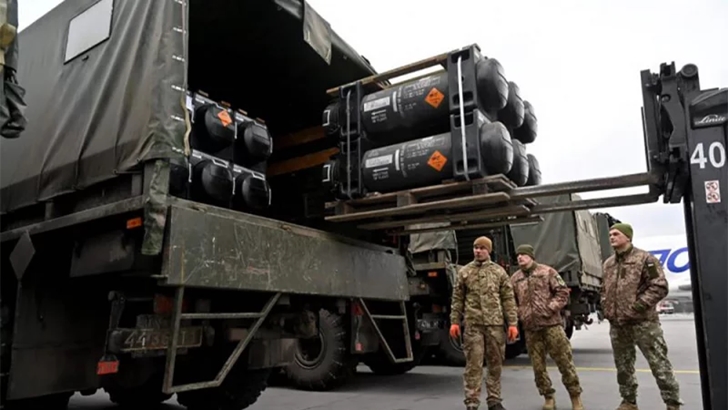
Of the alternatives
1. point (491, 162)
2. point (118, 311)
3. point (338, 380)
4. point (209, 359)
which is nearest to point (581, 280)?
point (338, 380)

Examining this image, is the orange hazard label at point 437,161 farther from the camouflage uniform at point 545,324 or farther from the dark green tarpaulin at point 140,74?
the camouflage uniform at point 545,324

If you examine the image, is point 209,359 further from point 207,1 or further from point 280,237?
point 207,1

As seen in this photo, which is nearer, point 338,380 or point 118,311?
Answer: point 118,311

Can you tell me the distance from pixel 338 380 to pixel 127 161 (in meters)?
4.35

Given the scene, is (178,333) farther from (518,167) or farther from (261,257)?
(518,167)

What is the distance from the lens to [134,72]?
3.59 m

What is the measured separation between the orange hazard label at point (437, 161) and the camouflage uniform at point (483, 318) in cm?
177

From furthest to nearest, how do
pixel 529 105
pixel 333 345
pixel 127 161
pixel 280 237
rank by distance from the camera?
1. pixel 333 345
2. pixel 529 105
3. pixel 280 237
4. pixel 127 161

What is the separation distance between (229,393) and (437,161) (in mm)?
2570

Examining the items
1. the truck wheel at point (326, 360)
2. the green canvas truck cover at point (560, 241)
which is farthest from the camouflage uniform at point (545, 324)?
the green canvas truck cover at point (560, 241)

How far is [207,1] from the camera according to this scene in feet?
14.2

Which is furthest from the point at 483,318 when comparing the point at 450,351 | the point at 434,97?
the point at 450,351

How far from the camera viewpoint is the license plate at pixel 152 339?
3373 millimetres

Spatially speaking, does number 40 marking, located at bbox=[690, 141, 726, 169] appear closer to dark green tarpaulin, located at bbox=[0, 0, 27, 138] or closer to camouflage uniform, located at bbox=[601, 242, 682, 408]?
camouflage uniform, located at bbox=[601, 242, 682, 408]
